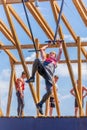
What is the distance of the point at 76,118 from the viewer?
1305 cm

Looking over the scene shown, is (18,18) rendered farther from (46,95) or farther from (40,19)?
(46,95)

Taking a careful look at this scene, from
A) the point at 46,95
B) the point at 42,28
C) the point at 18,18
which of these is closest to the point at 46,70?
the point at 46,95

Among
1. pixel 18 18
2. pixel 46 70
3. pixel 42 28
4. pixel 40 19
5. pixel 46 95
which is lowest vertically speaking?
pixel 46 95

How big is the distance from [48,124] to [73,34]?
6.26m

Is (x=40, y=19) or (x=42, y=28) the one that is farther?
(x=42, y=28)

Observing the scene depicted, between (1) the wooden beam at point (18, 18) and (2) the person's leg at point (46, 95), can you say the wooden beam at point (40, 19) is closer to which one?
(1) the wooden beam at point (18, 18)

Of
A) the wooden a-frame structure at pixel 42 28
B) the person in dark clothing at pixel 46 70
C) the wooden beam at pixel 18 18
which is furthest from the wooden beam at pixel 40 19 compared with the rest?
the person in dark clothing at pixel 46 70

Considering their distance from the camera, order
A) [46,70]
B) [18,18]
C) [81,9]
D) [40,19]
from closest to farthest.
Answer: [46,70] → [81,9] → [40,19] → [18,18]

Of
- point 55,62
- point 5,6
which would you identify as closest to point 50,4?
point 5,6

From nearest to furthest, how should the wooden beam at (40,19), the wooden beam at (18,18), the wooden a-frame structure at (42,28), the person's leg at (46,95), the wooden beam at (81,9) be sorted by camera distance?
the person's leg at (46,95), the wooden a-frame structure at (42,28), the wooden beam at (81,9), the wooden beam at (40,19), the wooden beam at (18,18)

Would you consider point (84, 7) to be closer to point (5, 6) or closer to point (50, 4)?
point (50, 4)

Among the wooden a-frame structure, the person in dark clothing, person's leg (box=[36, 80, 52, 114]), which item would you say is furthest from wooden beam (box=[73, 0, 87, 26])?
person's leg (box=[36, 80, 52, 114])

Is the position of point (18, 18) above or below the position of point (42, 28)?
above

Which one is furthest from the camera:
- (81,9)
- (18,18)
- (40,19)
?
(18,18)
